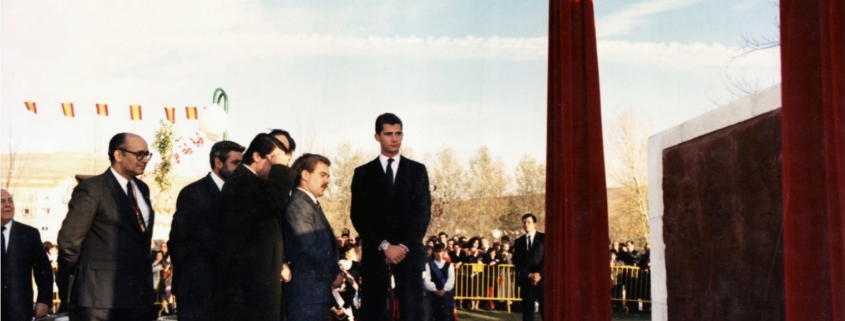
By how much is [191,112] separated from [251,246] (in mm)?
13654

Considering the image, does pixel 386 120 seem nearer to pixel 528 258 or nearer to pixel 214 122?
pixel 214 122

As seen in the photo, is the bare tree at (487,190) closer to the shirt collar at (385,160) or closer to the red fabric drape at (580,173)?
the shirt collar at (385,160)

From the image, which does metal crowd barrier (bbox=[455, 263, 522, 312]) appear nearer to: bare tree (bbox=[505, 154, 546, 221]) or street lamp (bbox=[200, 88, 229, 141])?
street lamp (bbox=[200, 88, 229, 141])

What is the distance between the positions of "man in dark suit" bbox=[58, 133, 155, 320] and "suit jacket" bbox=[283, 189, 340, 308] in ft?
2.54

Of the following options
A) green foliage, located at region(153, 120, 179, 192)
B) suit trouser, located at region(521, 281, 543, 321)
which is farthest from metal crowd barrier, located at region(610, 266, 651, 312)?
green foliage, located at region(153, 120, 179, 192)

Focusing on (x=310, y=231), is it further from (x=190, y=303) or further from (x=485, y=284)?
(x=485, y=284)

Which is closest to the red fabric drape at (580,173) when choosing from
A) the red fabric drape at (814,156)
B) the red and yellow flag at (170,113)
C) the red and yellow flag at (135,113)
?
the red fabric drape at (814,156)

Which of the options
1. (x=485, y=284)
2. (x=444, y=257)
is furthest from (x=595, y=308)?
(x=485, y=284)

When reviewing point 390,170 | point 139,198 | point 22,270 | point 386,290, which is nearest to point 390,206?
point 390,170

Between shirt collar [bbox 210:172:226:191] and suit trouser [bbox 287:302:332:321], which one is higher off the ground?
shirt collar [bbox 210:172:226:191]

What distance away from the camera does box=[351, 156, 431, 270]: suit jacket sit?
18.2ft

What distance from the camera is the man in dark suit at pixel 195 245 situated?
5.04 meters

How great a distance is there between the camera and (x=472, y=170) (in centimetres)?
2972

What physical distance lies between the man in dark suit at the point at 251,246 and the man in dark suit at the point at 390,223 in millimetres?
826
